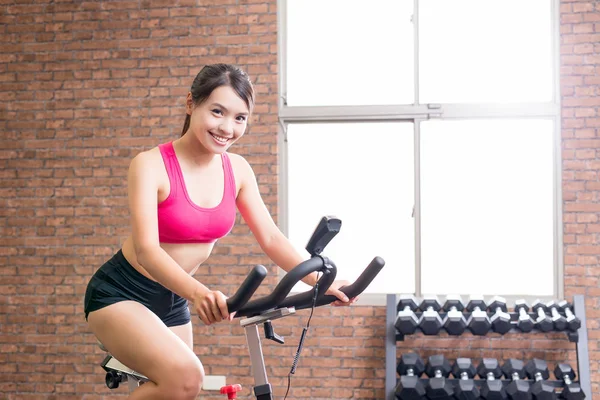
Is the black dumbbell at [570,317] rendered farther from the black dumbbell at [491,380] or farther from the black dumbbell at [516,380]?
the black dumbbell at [491,380]

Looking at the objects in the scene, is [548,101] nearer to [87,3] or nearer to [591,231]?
[591,231]

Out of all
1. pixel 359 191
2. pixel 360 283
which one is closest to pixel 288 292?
pixel 360 283

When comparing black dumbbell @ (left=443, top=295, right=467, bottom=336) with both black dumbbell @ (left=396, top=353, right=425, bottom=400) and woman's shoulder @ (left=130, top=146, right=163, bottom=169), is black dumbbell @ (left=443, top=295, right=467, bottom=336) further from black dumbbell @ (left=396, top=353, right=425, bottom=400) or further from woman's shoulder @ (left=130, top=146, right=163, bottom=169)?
woman's shoulder @ (left=130, top=146, right=163, bottom=169)

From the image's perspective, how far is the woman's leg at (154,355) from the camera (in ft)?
5.77

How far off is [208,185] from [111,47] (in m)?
3.27

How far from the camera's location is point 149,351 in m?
1.76

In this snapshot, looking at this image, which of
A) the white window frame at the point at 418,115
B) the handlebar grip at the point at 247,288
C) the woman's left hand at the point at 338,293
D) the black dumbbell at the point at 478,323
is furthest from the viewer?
the white window frame at the point at 418,115

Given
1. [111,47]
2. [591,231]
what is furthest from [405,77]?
[111,47]

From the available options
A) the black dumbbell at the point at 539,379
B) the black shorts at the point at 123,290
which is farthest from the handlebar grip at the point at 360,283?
the black dumbbell at the point at 539,379

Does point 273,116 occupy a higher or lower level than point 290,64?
lower

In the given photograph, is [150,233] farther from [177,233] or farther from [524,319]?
[524,319]

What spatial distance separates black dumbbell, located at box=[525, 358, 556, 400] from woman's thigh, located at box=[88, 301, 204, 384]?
2.86 m

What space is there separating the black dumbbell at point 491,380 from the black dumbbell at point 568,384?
32 centimetres

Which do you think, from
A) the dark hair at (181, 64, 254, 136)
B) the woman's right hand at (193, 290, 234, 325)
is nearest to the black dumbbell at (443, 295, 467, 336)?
the dark hair at (181, 64, 254, 136)
